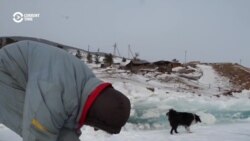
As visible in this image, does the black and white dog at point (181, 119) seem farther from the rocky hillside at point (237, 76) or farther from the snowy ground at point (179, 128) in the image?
the rocky hillside at point (237, 76)

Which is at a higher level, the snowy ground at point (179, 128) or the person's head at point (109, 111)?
the person's head at point (109, 111)

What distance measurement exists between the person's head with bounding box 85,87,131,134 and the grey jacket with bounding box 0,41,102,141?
0.18ft

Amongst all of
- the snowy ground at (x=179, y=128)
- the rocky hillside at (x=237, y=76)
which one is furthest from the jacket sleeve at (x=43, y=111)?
the rocky hillside at (x=237, y=76)

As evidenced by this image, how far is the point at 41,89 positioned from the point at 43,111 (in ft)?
0.29

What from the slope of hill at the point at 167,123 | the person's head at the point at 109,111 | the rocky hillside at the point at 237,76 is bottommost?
the rocky hillside at the point at 237,76

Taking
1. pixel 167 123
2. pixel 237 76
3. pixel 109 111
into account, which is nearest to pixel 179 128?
pixel 167 123

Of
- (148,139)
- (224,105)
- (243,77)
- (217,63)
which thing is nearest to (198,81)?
(243,77)

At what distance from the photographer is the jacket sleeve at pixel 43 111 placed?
1474 mm

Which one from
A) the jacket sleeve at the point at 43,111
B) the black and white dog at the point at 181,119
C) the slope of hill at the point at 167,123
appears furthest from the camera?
the black and white dog at the point at 181,119

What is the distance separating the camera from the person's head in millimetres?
1546

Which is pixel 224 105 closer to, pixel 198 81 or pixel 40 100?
pixel 40 100

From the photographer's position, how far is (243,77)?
154ft

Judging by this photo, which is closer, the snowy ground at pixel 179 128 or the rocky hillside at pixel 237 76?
the snowy ground at pixel 179 128

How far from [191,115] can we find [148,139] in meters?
2.78
